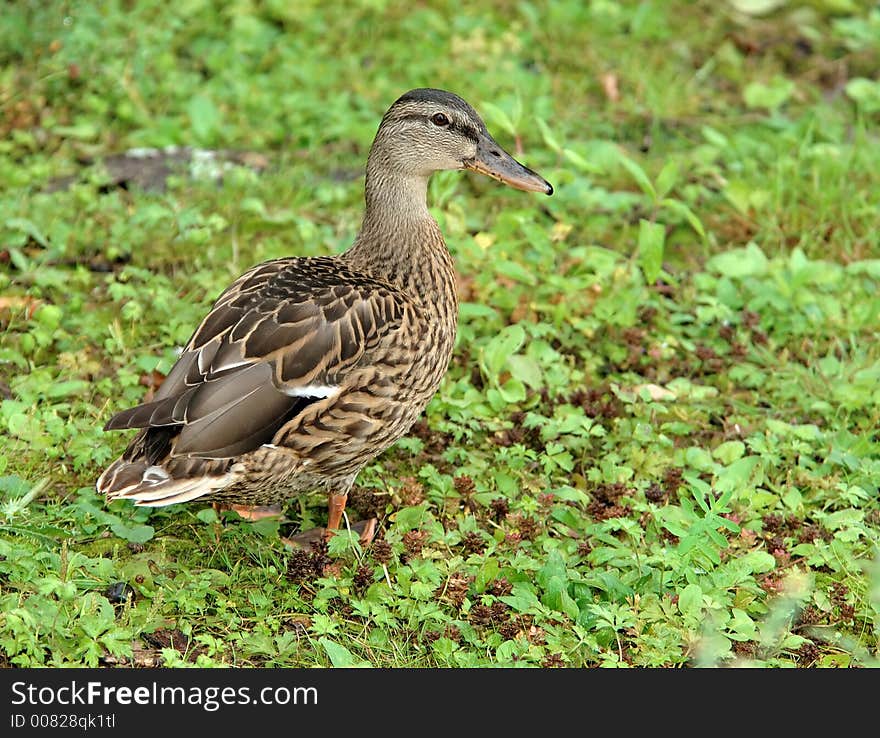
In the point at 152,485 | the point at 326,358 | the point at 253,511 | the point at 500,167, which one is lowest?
the point at 253,511

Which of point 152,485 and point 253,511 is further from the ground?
point 152,485

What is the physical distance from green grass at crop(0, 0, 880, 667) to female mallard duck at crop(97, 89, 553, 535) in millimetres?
Answer: 307

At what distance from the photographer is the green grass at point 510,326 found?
393 centimetres

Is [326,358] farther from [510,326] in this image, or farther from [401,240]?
[510,326]

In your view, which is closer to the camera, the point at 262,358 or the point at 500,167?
the point at 262,358

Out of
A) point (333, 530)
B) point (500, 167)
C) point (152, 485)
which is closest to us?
point (152, 485)

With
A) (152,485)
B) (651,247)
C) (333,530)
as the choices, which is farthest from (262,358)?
(651,247)

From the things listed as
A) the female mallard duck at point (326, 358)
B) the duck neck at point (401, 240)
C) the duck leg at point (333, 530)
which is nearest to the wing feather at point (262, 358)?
the female mallard duck at point (326, 358)

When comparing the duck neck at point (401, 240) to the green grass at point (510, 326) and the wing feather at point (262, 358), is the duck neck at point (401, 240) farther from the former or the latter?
the green grass at point (510, 326)

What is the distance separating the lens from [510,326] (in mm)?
5133

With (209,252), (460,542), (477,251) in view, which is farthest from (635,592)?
(209,252)

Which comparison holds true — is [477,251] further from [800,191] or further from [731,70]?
[731,70]

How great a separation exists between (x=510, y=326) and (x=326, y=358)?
1.23 meters

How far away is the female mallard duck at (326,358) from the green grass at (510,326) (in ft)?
1.01
